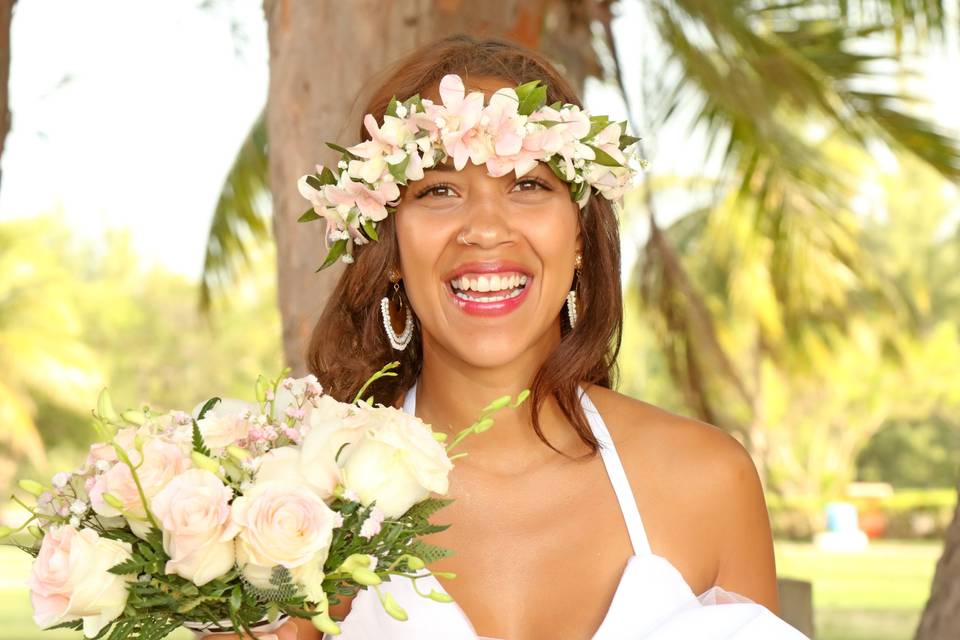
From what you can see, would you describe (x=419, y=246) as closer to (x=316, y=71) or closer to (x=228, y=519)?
(x=228, y=519)

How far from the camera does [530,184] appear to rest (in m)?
3.13

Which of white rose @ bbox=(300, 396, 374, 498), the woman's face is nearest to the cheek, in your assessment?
the woman's face

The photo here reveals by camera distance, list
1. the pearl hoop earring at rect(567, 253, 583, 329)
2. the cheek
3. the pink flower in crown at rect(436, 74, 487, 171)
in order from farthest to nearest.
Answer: the pearl hoop earring at rect(567, 253, 583, 329), the cheek, the pink flower in crown at rect(436, 74, 487, 171)

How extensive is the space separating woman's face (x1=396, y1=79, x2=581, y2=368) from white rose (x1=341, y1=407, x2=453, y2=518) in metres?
0.85

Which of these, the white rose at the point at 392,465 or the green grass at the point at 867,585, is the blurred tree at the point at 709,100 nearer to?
the white rose at the point at 392,465

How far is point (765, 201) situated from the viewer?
13609mm

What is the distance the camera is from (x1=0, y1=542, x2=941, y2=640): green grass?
65.1ft

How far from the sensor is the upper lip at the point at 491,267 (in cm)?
300

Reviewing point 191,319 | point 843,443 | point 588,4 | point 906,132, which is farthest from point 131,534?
point 191,319

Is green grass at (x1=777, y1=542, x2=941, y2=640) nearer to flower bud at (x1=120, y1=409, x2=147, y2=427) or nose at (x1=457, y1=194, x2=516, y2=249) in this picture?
nose at (x1=457, y1=194, x2=516, y2=249)

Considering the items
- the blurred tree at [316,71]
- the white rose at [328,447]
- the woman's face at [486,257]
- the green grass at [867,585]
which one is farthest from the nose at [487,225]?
the green grass at [867,585]

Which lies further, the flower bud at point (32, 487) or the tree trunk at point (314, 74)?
the tree trunk at point (314, 74)

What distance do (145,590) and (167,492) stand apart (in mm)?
189

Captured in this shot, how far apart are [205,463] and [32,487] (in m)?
0.30
